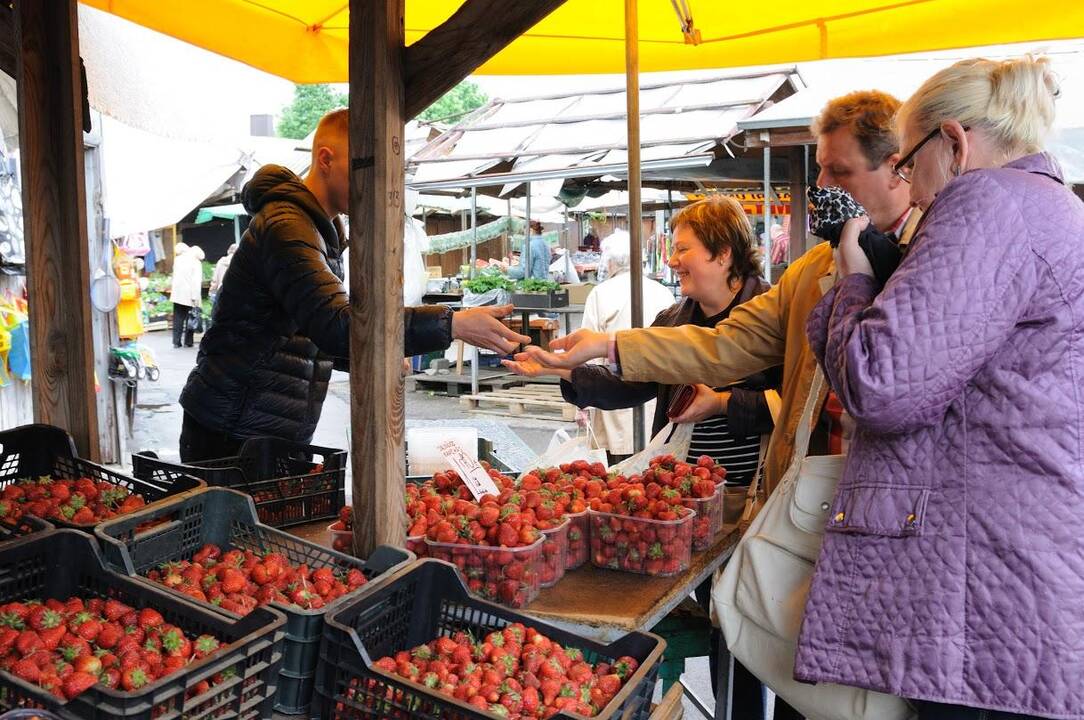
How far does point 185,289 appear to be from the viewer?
16.8 m

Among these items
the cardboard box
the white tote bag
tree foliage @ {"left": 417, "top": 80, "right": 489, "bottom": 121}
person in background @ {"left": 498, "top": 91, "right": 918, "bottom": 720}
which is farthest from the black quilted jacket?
tree foliage @ {"left": 417, "top": 80, "right": 489, "bottom": 121}

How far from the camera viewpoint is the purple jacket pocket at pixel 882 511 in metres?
1.64

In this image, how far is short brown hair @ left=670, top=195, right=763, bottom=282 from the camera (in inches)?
129

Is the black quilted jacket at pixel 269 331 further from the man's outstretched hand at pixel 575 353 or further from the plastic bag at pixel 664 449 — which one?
the plastic bag at pixel 664 449

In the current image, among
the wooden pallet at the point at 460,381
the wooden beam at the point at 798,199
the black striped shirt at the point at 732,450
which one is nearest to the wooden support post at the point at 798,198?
the wooden beam at the point at 798,199

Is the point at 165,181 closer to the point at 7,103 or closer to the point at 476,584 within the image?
the point at 7,103

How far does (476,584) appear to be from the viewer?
7.07ft

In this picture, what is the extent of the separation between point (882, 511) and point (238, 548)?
1473mm

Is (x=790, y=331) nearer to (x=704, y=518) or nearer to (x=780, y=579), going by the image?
(x=704, y=518)

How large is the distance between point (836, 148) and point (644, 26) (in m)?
2.16

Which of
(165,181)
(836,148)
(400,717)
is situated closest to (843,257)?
(836,148)

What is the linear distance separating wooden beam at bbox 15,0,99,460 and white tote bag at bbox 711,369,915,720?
2130 millimetres

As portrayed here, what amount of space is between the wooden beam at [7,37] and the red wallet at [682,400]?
7.92 ft

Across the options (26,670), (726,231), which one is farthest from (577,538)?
(726,231)
